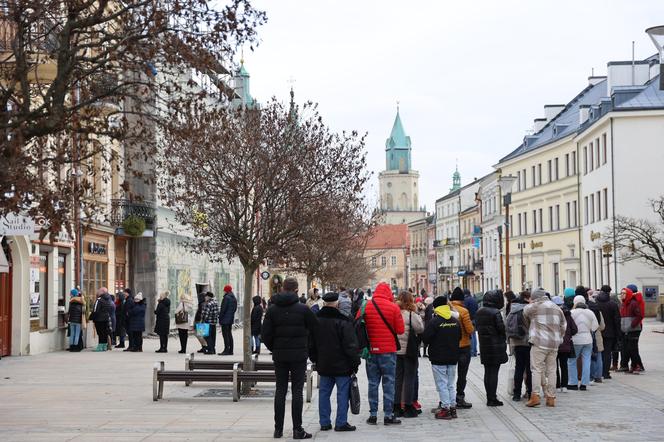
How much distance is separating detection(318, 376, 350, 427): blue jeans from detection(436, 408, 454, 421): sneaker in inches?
72.5

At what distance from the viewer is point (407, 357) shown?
1512cm

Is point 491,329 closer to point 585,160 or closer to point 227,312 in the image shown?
point 227,312

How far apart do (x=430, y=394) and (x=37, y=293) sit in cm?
1422

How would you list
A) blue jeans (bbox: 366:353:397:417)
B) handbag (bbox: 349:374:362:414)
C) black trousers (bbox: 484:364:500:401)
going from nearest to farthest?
handbag (bbox: 349:374:362:414), blue jeans (bbox: 366:353:397:417), black trousers (bbox: 484:364:500:401)

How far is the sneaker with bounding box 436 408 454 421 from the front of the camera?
48.8 feet

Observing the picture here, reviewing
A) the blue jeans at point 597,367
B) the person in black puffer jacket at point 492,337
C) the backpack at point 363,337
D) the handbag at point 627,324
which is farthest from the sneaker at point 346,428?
the handbag at point 627,324

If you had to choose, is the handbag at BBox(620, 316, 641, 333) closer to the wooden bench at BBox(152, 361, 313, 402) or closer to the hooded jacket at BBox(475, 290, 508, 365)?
the hooded jacket at BBox(475, 290, 508, 365)

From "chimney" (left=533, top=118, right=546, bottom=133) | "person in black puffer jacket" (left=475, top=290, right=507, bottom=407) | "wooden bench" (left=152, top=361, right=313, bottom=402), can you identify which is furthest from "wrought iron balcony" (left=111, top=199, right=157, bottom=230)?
"chimney" (left=533, top=118, right=546, bottom=133)

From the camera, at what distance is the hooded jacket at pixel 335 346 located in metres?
13.4

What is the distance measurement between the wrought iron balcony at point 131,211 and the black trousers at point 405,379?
2135 centimetres

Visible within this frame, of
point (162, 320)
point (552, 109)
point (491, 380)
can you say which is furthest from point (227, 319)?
point (552, 109)

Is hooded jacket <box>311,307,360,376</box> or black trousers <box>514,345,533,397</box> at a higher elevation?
hooded jacket <box>311,307,360,376</box>

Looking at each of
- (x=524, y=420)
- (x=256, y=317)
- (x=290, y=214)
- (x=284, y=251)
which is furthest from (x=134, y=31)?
(x=256, y=317)

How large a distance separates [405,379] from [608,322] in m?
7.20
